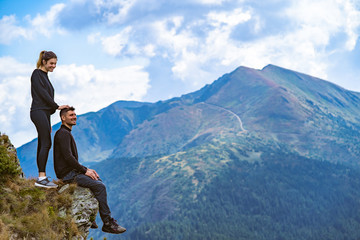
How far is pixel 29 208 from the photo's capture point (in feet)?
35.0

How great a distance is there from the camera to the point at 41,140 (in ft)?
39.3

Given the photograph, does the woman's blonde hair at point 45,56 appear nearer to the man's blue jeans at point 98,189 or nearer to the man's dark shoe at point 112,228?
the man's blue jeans at point 98,189

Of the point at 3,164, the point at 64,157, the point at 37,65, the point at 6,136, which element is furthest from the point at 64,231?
the point at 37,65

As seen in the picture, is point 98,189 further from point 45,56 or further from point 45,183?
point 45,56

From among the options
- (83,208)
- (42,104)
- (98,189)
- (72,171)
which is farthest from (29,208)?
(42,104)

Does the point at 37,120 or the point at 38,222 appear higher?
the point at 37,120

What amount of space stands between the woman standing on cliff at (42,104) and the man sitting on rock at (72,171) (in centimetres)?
51

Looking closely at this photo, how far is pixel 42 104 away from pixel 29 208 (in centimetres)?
370

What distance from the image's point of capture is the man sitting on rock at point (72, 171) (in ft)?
37.1

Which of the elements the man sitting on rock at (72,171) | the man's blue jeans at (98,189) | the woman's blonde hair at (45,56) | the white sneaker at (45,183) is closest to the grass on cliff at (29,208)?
the white sneaker at (45,183)

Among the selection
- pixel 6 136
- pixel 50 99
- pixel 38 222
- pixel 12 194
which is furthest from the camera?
pixel 6 136

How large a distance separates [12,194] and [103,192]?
2.94m

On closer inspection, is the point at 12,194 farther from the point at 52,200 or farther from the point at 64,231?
the point at 64,231

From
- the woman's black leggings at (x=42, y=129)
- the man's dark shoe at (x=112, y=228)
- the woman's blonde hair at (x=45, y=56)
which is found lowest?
the man's dark shoe at (x=112, y=228)
